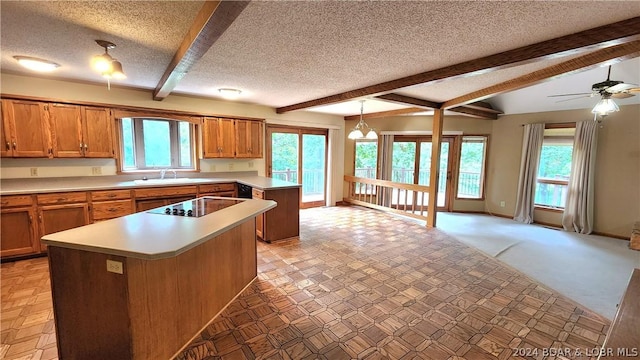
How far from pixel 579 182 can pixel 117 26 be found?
714 centimetres

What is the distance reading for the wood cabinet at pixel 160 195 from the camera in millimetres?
3810

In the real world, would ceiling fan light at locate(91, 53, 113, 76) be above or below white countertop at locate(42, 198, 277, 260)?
above

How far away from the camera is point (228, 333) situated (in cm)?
203

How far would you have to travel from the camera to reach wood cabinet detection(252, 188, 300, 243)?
154 inches

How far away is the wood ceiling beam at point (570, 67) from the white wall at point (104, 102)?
365cm

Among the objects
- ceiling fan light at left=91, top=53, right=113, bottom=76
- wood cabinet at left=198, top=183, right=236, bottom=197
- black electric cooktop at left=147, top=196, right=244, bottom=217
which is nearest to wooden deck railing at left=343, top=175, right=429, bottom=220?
wood cabinet at left=198, top=183, right=236, bottom=197

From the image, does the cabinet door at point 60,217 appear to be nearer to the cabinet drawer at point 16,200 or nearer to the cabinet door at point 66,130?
the cabinet drawer at point 16,200

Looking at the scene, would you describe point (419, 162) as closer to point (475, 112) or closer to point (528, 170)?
point (475, 112)

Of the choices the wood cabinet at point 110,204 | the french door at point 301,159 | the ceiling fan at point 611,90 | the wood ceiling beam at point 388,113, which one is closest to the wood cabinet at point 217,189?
the wood cabinet at point 110,204

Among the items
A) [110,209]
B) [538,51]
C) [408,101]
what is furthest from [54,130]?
[538,51]

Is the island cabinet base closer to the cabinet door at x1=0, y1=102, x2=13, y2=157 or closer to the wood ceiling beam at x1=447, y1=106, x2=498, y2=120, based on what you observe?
the cabinet door at x1=0, y1=102, x2=13, y2=157

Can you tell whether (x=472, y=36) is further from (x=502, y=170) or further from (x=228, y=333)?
(x=502, y=170)

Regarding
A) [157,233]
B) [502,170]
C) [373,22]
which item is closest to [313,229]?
[157,233]

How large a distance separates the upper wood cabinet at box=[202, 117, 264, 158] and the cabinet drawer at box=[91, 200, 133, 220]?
4.54 feet
